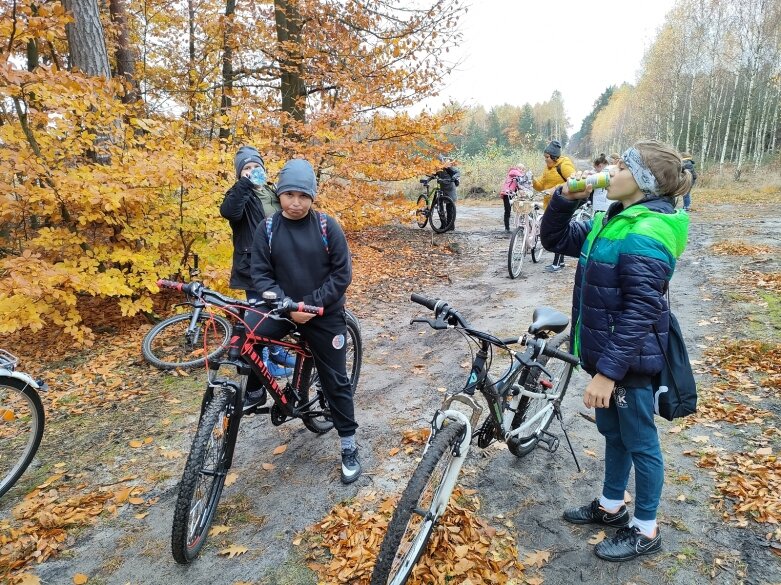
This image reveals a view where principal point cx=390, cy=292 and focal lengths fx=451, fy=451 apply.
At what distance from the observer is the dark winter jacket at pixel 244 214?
13.0 feet

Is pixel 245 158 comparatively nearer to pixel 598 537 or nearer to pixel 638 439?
pixel 638 439

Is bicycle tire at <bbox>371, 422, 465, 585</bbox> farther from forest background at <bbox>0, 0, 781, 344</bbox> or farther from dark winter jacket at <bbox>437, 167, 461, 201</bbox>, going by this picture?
dark winter jacket at <bbox>437, 167, 461, 201</bbox>

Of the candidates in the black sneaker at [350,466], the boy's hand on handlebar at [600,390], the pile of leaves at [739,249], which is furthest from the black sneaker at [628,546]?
the pile of leaves at [739,249]

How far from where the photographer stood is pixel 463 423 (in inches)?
91.7

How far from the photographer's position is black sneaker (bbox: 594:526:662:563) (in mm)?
2490

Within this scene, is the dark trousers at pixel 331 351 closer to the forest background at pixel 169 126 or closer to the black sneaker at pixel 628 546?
the black sneaker at pixel 628 546

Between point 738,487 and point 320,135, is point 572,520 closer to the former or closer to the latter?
point 738,487

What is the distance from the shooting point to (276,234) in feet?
9.75

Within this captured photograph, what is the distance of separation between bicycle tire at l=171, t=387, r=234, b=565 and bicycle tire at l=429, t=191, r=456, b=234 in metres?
9.94

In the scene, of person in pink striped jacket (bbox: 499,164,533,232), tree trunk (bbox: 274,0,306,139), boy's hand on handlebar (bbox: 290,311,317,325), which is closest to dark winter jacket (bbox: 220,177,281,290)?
boy's hand on handlebar (bbox: 290,311,317,325)

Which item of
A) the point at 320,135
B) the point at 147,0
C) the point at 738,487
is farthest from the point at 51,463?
the point at 147,0

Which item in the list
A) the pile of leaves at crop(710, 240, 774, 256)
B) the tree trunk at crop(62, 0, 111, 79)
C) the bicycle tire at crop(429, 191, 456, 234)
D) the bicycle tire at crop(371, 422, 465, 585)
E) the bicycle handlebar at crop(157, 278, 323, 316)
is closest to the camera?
the bicycle tire at crop(371, 422, 465, 585)

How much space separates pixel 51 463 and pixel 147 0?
10287mm

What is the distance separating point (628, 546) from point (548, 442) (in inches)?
35.6
